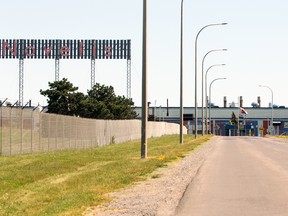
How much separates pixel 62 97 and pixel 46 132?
41739 mm

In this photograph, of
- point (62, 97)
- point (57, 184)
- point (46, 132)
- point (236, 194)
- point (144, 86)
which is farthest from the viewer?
point (62, 97)

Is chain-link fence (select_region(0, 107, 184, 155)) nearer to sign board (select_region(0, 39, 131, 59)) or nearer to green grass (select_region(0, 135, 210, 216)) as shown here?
green grass (select_region(0, 135, 210, 216))

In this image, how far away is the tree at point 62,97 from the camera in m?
75.1

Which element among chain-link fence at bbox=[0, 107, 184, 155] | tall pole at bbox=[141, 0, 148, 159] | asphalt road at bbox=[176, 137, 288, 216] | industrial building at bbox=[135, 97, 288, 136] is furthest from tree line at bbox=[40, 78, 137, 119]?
industrial building at bbox=[135, 97, 288, 136]

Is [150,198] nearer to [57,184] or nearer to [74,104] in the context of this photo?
[57,184]

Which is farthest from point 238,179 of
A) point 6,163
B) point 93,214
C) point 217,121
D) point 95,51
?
point 217,121

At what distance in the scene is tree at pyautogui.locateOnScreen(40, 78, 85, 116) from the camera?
75.1 meters

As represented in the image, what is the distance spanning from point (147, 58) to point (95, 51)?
77519 mm

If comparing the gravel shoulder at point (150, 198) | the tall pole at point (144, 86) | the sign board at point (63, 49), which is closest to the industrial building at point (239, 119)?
the sign board at point (63, 49)

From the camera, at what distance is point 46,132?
3475cm

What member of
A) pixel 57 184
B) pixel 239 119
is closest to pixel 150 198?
pixel 57 184

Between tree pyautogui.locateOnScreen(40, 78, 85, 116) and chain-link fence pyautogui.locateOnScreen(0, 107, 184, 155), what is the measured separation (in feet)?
75.6

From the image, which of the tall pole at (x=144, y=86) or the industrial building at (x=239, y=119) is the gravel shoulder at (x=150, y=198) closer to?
the tall pole at (x=144, y=86)

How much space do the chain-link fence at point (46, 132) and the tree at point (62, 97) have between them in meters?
23.0
